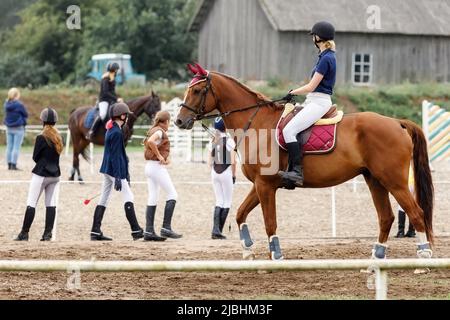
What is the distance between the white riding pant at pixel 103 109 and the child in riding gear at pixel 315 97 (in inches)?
461

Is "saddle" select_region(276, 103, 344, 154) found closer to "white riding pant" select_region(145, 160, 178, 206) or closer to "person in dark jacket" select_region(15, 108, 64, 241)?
"white riding pant" select_region(145, 160, 178, 206)

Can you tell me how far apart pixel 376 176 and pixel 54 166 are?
514 cm

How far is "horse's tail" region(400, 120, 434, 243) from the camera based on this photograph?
1308 cm

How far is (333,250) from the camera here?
14.4 m

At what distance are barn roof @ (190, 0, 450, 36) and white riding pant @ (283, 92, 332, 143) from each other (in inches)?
1567

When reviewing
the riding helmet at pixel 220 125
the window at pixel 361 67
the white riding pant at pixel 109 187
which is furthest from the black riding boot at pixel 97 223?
the window at pixel 361 67

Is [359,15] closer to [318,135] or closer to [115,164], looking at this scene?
[115,164]

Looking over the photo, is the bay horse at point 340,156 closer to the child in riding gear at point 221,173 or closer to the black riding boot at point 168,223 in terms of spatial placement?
the black riding boot at point 168,223

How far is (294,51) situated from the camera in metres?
53.2

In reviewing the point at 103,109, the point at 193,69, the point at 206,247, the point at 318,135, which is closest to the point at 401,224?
the point at 206,247

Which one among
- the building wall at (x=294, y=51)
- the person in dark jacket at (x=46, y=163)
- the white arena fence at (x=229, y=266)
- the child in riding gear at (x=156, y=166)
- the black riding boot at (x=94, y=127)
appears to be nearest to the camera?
the white arena fence at (x=229, y=266)

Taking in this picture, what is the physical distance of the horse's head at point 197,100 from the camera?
1304 centimetres

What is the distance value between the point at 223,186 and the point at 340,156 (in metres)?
4.00
